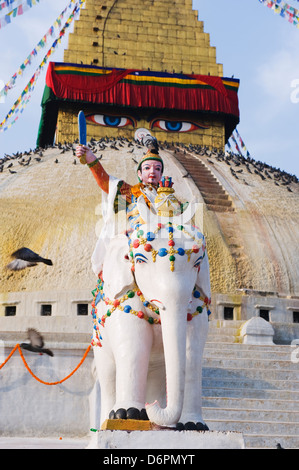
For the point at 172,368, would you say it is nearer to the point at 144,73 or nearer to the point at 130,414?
the point at 130,414

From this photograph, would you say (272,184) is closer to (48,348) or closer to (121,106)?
(121,106)

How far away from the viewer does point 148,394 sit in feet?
16.6

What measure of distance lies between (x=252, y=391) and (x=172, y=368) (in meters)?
4.56

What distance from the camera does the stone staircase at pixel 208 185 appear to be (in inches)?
572

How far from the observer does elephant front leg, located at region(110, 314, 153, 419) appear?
15.1ft

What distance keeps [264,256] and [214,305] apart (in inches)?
74.0

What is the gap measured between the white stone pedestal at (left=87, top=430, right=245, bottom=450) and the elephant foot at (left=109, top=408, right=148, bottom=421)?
0.82ft

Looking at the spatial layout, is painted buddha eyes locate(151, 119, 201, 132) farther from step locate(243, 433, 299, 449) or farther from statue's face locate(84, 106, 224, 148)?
step locate(243, 433, 299, 449)

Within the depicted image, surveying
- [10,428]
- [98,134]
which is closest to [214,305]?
[10,428]

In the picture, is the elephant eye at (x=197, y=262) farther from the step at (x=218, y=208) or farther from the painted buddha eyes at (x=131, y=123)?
the painted buddha eyes at (x=131, y=123)

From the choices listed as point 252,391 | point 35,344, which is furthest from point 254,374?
point 35,344

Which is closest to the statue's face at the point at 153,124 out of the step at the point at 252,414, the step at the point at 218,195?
→ the step at the point at 218,195

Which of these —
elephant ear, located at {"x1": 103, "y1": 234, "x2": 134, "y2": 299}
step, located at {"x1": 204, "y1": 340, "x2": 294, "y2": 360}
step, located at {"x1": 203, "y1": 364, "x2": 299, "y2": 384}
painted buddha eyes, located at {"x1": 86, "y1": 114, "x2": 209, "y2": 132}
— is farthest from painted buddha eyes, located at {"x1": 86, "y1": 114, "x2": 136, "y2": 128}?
elephant ear, located at {"x1": 103, "y1": 234, "x2": 134, "y2": 299}

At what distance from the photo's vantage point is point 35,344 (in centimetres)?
940
